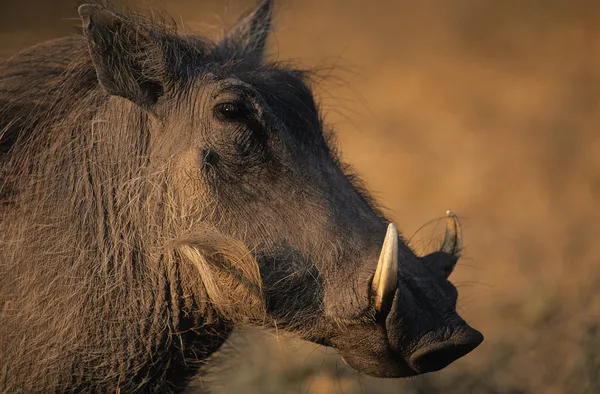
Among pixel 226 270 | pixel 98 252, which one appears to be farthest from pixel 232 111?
pixel 98 252

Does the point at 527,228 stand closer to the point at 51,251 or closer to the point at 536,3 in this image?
the point at 536,3

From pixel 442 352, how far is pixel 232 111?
1033 mm

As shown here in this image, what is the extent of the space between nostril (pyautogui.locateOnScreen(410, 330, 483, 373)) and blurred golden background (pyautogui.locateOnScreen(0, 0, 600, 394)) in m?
1.88

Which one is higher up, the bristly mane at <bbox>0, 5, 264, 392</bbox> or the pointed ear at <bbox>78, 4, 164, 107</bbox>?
the pointed ear at <bbox>78, 4, 164, 107</bbox>

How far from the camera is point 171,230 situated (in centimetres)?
259

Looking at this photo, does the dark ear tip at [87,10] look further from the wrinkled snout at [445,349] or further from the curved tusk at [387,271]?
the wrinkled snout at [445,349]

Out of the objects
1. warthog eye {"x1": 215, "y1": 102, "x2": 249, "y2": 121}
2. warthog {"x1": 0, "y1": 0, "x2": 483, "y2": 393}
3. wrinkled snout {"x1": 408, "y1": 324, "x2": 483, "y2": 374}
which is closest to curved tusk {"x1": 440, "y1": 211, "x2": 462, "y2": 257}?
warthog {"x1": 0, "y1": 0, "x2": 483, "y2": 393}

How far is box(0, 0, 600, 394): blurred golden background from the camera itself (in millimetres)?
4625

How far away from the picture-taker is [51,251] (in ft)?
8.55

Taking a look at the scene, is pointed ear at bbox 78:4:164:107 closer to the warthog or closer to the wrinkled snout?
the warthog

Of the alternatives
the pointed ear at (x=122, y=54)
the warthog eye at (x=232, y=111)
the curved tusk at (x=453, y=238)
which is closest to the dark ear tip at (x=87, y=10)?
the pointed ear at (x=122, y=54)

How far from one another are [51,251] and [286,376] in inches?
94.8

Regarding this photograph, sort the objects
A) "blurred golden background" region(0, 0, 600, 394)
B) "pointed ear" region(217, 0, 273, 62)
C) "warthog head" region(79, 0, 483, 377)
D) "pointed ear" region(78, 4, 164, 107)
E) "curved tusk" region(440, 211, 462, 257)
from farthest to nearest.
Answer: "blurred golden background" region(0, 0, 600, 394), "pointed ear" region(217, 0, 273, 62), "curved tusk" region(440, 211, 462, 257), "pointed ear" region(78, 4, 164, 107), "warthog head" region(79, 0, 483, 377)

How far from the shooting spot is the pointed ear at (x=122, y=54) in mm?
2484
